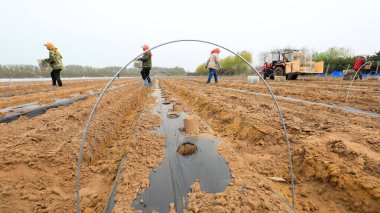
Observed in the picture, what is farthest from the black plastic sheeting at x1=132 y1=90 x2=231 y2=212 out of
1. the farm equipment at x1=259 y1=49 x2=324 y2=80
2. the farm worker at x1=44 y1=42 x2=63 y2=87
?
the farm equipment at x1=259 y1=49 x2=324 y2=80

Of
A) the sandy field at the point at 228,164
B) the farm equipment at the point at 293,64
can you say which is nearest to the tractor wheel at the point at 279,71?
the farm equipment at the point at 293,64

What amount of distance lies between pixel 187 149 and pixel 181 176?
53 cm

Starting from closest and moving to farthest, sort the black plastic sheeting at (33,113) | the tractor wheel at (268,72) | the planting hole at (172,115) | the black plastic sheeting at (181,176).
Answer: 1. the black plastic sheeting at (181,176)
2. the black plastic sheeting at (33,113)
3. the planting hole at (172,115)
4. the tractor wheel at (268,72)

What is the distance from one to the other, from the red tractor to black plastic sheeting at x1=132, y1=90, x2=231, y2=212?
43.7 feet

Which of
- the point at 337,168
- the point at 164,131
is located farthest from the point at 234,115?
the point at 337,168

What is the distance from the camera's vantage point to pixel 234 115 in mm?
3537

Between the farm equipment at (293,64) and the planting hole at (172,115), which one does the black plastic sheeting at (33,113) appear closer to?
the planting hole at (172,115)

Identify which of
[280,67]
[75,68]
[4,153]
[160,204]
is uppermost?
[75,68]

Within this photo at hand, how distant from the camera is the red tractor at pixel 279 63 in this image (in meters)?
13.7

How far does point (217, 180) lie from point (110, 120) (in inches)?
109

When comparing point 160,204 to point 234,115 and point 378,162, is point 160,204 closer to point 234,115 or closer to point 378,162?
point 378,162

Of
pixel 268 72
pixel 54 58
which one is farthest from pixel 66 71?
pixel 268 72

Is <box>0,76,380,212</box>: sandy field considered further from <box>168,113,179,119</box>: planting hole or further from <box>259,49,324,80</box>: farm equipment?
<box>259,49,324,80</box>: farm equipment

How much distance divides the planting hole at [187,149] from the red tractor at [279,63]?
1322cm
